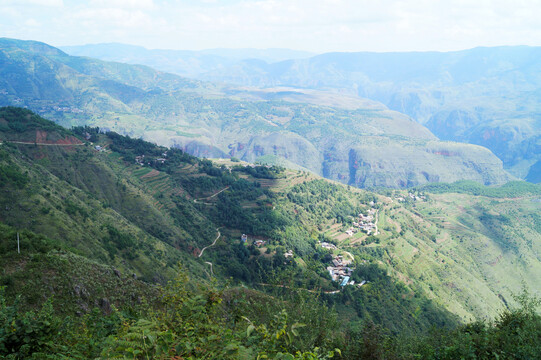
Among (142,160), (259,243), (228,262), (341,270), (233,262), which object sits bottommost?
(341,270)

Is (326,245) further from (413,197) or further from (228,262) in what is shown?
(413,197)

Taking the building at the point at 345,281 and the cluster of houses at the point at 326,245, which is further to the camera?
the cluster of houses at the point at 326,245

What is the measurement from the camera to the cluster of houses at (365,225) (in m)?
81.6

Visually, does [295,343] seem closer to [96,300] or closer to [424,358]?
[424,358]

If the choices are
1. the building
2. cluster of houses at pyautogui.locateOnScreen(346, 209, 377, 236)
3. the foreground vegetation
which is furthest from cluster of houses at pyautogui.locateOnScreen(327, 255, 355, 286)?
cluster of houses at pyautogui.locateOnScreen(346, 209, 377, 236)

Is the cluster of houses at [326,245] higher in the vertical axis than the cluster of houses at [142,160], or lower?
lower

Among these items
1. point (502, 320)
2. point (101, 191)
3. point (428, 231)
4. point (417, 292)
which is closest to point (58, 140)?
point (101, 191)

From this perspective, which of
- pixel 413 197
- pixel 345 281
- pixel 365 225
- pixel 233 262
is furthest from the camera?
pixel 413 197

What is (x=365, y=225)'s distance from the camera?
8550 cm

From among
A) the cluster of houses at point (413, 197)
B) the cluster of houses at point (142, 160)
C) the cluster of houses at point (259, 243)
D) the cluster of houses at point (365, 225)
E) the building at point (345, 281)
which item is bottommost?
the cluster of houses at point (413, 197)

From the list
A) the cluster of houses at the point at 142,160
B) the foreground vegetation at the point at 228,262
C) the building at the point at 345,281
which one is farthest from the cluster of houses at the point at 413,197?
the cluster of houses at the point at 142,160

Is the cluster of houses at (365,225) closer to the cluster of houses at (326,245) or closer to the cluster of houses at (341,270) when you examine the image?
the cluster of houses at (326,245)

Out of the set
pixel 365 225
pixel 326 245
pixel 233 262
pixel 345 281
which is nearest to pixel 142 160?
pixel 233 262

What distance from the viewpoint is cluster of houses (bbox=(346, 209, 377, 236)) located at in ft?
268
